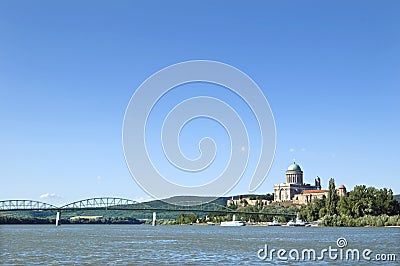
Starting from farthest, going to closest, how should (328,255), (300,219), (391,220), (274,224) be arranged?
(274,224) → (300,219) → (391,220) → (328,255)

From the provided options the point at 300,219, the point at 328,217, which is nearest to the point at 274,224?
the point at 300,219

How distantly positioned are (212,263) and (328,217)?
8280 centimetres

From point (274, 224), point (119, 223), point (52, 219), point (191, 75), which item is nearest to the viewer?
point (191, 75)

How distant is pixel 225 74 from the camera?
29344mm

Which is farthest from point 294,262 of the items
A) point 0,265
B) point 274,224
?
point 274,224

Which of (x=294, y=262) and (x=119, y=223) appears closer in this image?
(x=294, y=262)

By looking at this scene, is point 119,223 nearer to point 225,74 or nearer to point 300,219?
point 300,219

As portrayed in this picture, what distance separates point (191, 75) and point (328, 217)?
85256mm

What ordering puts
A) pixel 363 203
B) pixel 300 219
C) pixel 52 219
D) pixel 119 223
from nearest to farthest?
pixel 363 203 → pixel 300 219 → pixel 52 219 → pixel 119 223

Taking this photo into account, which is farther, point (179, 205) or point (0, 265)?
point (179, 205)

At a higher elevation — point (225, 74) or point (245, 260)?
point (225, 74)

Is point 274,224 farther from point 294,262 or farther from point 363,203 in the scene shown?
point 294,262

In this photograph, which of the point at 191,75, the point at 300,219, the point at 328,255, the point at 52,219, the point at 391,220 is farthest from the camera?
A: the point at 52,219

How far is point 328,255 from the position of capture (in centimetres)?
3272
